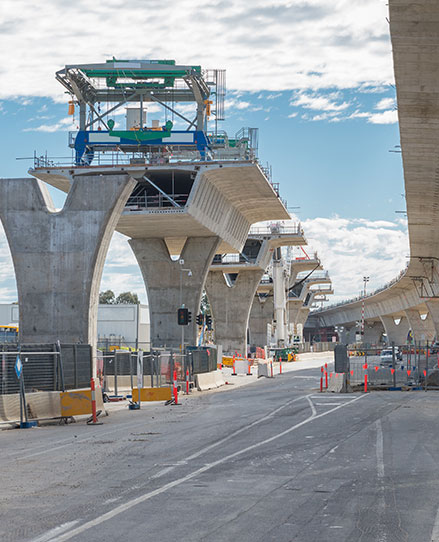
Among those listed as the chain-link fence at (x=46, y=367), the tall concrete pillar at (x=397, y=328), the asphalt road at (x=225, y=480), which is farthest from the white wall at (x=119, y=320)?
the asphalt road at (x=225, y=480)

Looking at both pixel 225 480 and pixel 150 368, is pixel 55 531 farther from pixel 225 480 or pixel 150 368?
pixel 150 368

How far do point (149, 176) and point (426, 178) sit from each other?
24874 millimetres

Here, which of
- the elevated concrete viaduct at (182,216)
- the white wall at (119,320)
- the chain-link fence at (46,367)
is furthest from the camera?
the white wall at (119,320)

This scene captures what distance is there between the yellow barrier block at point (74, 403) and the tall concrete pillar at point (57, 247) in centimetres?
1187

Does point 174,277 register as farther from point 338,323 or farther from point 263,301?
point 338,323

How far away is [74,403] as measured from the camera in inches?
941

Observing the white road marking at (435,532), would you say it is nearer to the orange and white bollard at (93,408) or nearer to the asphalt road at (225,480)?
the asphalt road at (225,480)

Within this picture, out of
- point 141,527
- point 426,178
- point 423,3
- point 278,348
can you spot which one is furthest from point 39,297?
point 278,348

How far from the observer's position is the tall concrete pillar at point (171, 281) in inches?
2386

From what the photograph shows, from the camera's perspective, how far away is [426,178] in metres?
32.7

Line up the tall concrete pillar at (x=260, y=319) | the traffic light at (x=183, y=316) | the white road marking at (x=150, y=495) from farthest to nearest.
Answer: the tall concrete pillar at (x=260, y=319) < the traffic light at (x=183, y=316) < the white road marking at (x=150, y=495)

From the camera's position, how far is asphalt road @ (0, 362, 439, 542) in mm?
8844

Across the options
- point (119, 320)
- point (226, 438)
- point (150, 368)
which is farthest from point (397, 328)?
point (226, 438)

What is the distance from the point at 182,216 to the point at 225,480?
40713 millimetres
